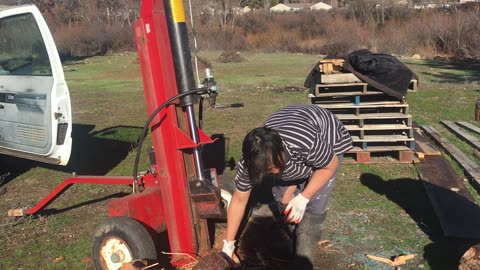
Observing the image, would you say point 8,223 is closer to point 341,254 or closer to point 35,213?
point 35,213

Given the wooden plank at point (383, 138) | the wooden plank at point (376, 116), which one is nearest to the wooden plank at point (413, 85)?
the wooden plank at point (376, 116)

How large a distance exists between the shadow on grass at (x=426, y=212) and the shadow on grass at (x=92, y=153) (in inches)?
149

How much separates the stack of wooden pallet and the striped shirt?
3.32m

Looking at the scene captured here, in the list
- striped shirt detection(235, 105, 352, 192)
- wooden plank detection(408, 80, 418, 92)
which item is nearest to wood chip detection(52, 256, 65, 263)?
striped shirt detection(235, 105, 352, 192)

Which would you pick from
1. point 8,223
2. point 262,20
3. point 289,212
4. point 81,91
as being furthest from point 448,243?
point 262,20

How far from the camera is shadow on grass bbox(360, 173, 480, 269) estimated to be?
391cm

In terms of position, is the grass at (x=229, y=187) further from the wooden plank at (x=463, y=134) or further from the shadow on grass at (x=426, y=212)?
the wooden plank at (x=463, y=134)

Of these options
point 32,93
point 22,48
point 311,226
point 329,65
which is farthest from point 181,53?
point 329,65

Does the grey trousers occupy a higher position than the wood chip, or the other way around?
the grey trousers

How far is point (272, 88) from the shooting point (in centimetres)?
1421

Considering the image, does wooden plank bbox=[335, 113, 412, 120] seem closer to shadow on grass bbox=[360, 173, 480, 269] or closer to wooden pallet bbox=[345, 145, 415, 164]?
wooden pallet bbox=[345, 145, 415, 164]

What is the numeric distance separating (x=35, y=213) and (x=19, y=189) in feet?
4.26

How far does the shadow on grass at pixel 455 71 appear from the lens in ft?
51.8

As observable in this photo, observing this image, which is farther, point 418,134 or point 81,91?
point 81,91
